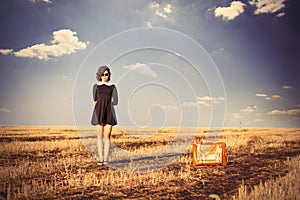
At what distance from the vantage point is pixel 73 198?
16.8 feet

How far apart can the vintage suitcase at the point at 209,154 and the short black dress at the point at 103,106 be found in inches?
95.0

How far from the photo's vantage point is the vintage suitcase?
8039 millimetres

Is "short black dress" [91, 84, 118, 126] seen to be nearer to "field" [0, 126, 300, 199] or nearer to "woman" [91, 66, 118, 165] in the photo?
"woman" [91, 66, 118, 165]

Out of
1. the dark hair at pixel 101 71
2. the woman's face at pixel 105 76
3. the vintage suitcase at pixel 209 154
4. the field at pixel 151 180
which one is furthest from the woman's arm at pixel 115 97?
the vintage suitcase at pixel 209 154

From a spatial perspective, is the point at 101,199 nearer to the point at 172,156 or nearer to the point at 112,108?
the point at 112,108

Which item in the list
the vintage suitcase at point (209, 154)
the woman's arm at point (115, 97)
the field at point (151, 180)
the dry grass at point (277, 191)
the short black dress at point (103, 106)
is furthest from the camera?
the vintage suitcase at point (209, 154)

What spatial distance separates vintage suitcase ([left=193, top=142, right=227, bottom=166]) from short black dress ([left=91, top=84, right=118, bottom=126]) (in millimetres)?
2412

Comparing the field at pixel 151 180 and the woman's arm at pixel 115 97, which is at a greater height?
the woman's arm at pixel 115 97

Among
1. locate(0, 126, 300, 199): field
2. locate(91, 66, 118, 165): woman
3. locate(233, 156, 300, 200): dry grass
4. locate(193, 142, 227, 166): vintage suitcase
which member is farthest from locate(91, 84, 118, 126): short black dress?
locate(233, 156, 300, 200): dry grass

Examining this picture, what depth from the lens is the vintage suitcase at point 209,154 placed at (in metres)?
8.04

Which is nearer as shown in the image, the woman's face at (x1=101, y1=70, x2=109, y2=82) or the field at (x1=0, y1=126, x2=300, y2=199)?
the field at (x1=0, y1=126, x2=300, y2=199)

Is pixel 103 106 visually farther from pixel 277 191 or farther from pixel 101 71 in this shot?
pixel 277 191

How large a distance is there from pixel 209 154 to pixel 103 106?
3186 millimetres

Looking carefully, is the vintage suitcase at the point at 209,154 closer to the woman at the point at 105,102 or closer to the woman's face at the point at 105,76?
the woman at the point at 105,102
